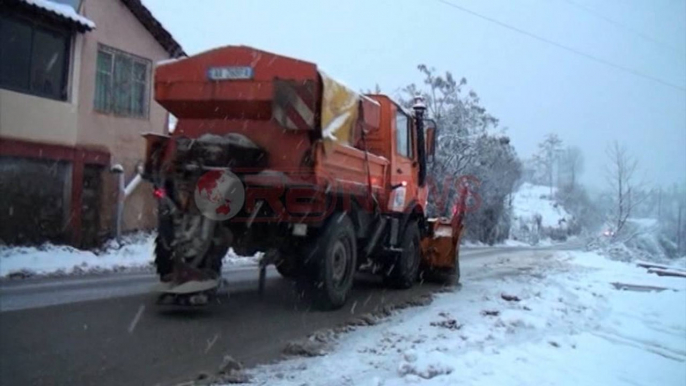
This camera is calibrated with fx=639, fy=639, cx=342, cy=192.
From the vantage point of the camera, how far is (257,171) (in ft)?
23.7

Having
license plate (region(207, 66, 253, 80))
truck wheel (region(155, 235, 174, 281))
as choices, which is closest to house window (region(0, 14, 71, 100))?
license plate (region(207, 66, 253, 80))

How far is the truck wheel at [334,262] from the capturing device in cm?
A: 752

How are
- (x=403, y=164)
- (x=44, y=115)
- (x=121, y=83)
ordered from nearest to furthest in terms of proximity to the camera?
(x=403, y=164), (x=44, y=115), (x=121, y=83)

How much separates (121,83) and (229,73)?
1011 centimetres

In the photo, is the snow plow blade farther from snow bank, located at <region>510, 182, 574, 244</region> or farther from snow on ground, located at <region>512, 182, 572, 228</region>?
snow on ground, located at <region>512, 182, 572, 228</region>

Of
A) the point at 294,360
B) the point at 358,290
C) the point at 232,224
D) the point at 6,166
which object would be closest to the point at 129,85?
the point at 6,166

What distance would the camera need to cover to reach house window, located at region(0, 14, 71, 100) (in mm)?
11492

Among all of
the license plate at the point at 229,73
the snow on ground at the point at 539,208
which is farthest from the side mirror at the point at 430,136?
the snow on ground at the point at 539,208

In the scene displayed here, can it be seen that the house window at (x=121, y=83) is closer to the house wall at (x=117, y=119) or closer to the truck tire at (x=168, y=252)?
the house wall at (x=117, y=119)

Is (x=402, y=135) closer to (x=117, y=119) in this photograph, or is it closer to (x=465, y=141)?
(x=117, y=119)

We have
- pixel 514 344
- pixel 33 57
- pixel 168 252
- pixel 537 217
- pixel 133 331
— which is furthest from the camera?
pixel 537 217

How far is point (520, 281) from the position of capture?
12461 mm

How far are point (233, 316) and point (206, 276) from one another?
797mm

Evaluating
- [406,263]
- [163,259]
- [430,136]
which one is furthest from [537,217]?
[163,259]
